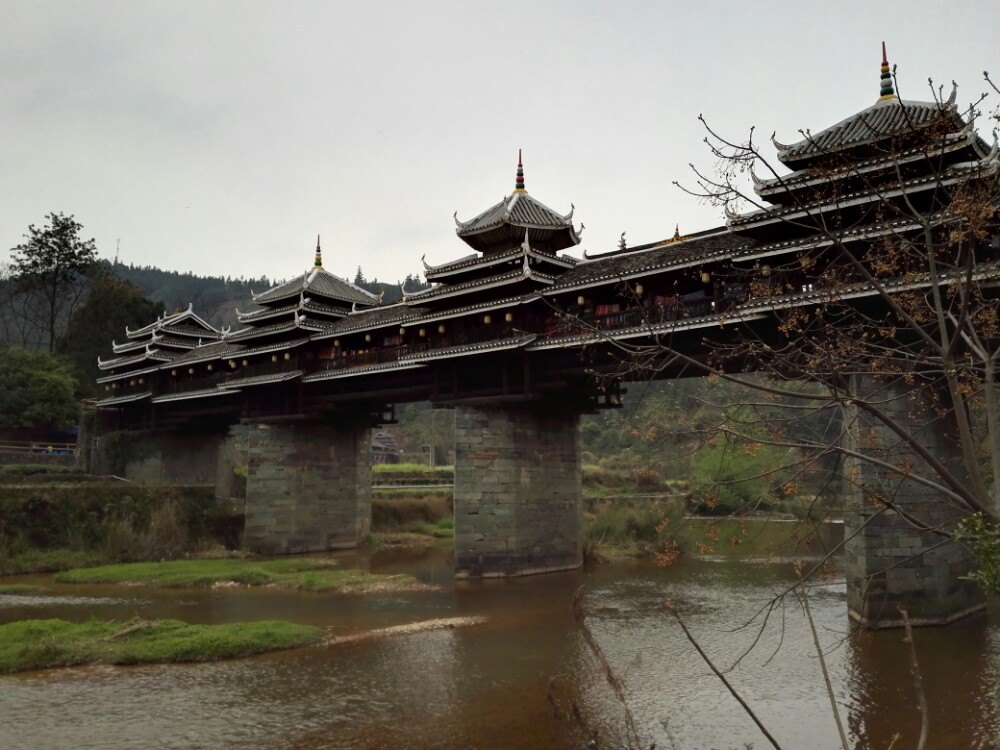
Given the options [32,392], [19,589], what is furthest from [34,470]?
[19,589]

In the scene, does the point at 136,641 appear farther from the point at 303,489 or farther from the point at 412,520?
the point at 412,520

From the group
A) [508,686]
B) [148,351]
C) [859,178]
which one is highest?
[148,351]

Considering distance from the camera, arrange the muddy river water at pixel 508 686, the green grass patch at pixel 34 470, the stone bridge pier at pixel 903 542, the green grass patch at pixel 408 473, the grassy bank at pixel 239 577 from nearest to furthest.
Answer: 1. the muddy river water at pixel 508 686
2. the stone bridge pier at pixel 903 542
3. the grassy bank at pixel 239 577
4. the green grass patch at pixel 34 470
5. the green grass patch at pixel 408 473

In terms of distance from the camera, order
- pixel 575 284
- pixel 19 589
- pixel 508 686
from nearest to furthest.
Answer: pixel 508 686
pixel 575 284
pixel 19 589

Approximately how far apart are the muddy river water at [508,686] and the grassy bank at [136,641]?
0.48 meters

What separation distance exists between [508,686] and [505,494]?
36.3 ft

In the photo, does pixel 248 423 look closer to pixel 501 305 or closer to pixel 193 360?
pixel 193 360

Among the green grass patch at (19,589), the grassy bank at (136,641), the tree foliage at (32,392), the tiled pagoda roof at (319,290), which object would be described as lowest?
the grassy bank at (136,641)

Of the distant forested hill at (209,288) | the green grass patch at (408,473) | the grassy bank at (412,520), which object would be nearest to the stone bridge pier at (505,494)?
the grassy bank at (412,520)

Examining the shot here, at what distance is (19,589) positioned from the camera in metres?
21.8

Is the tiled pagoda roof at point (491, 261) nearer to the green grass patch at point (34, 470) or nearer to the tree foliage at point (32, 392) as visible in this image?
the green grass patch at point (34, 470)

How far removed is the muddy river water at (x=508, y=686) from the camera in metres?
10.3

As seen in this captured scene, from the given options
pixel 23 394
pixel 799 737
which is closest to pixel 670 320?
pixel 799 737

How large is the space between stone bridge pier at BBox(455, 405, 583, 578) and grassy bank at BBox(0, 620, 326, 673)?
7.72 meters
